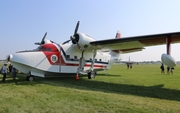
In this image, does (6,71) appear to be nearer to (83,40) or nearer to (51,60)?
(51,60)

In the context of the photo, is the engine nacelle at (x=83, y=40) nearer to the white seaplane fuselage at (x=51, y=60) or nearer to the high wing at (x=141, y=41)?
the high wing at (x=141, y=41)

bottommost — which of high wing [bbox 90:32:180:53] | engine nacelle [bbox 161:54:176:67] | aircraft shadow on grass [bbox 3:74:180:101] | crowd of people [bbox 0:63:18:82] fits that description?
aircraft shadow on grass [bbox 3:74:180:101]

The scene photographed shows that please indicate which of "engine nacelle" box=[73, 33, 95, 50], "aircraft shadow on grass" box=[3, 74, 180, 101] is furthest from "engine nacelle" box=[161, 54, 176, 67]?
"engine nacelle" box=[73, 33, 95, 50]

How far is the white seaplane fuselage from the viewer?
1188cm

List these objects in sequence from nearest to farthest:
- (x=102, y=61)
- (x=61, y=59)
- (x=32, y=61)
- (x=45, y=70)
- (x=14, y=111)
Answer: (x=14, y=111) < (x=32, y=61) < (x=45, y=70) < (x=61, y=59) < (x=102, y=61)

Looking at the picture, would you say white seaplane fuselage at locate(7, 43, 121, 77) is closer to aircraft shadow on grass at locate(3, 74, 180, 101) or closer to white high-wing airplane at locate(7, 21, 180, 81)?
white high-wing airplane at locate(7, 21, 180, 81)

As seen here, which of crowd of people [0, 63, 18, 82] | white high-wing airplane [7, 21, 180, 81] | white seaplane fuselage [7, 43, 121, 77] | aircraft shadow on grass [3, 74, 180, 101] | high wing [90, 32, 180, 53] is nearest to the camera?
aircraft shadow on grass [3, 74, 180, 101]

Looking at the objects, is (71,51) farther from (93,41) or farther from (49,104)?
(49,104)

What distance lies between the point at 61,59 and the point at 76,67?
6.14 feet

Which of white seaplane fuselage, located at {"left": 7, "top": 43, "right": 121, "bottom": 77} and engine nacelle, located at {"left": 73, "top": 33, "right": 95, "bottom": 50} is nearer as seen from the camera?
white seaplane fuselage, located at {"left": 7, "top": 43, "right": 121, "bottom": 77}

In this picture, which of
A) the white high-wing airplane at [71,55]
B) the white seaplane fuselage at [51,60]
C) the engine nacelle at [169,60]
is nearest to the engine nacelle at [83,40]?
the white high-wing airplane at [71,55]

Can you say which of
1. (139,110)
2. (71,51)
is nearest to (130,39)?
(71,51)

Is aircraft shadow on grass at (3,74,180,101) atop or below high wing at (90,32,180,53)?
below

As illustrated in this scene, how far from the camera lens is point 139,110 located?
5273mm
